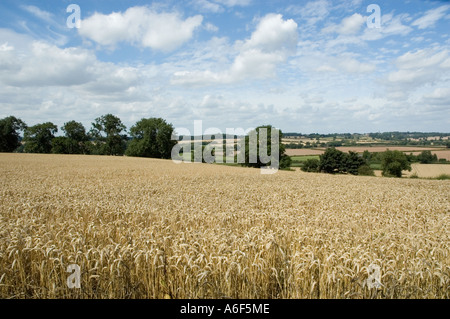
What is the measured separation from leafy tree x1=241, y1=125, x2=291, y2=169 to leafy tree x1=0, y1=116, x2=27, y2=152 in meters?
67.6

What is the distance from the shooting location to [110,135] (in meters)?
75.1

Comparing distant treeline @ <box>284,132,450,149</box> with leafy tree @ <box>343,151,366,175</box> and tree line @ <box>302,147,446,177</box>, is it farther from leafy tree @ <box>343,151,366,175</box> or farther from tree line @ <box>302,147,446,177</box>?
leafy tree @ <box>343,151,366,175</box>

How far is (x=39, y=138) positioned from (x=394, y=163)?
95538 mm

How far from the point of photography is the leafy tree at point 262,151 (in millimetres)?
58875

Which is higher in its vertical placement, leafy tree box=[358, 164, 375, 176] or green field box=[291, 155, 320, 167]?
green field box=[291, 155, 320, 167]

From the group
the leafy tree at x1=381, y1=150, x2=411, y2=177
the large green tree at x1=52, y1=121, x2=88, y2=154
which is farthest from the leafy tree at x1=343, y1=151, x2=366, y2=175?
the large green tree at x1=52, y1=121, x2=88, y2=154

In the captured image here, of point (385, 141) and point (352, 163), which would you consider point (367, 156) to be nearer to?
point (352, 163)

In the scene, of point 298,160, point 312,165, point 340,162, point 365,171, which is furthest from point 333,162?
point 298,160

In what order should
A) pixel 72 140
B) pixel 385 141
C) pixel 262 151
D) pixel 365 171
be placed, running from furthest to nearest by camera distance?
pixel 385 141
pixel 72 140
pixel 365 171
pixel 262 151

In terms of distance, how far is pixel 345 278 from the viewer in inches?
155

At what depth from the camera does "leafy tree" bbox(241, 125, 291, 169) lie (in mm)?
58875

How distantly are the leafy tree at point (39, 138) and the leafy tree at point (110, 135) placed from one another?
41.1ft
